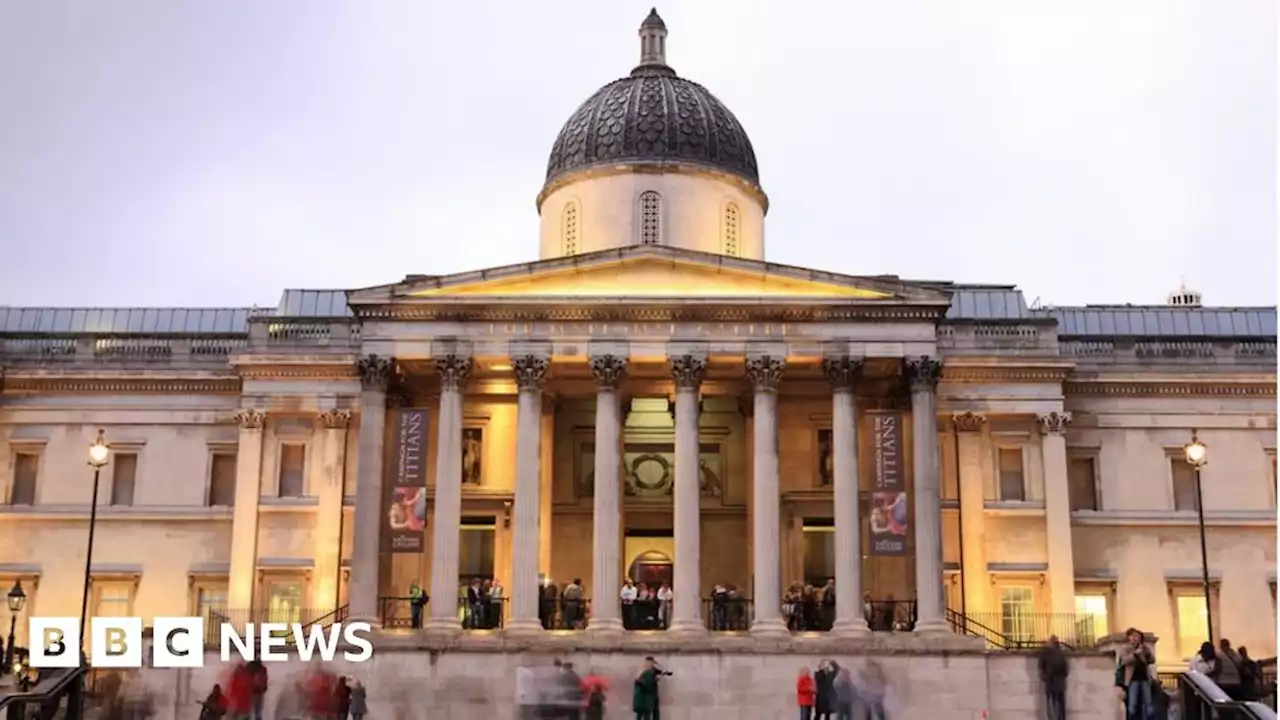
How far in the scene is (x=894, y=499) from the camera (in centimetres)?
3725

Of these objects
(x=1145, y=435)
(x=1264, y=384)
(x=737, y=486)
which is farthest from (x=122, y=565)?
(x=1264, y=384)

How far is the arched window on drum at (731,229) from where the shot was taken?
146 feet

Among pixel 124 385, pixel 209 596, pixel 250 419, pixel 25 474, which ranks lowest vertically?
pixel 209 596

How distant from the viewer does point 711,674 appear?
35.4m

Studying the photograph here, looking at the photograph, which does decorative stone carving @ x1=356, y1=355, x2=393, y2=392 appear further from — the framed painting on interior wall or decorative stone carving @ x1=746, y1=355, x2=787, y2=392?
decorative stone carving @ x1=746, y1=355, x2=787, y2=392

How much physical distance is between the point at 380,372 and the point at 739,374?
360 inches

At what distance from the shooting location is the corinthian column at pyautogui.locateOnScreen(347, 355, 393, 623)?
3728 centimetres

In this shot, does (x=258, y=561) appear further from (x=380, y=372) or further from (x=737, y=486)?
(x=737, y=486)

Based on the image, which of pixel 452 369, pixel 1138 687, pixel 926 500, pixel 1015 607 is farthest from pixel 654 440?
pixel 1138 687

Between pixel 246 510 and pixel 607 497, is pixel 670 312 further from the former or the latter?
pixel 246 510

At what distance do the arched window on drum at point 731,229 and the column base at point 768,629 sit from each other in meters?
12.0

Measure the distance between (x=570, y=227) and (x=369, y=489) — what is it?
1087 centimetres

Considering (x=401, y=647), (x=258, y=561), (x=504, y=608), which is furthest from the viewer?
(x=258, y=561)

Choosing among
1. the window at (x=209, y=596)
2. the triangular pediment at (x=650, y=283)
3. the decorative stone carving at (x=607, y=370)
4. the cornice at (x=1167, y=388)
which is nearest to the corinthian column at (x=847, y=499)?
the triangular pediment at (x=650, y=283)
